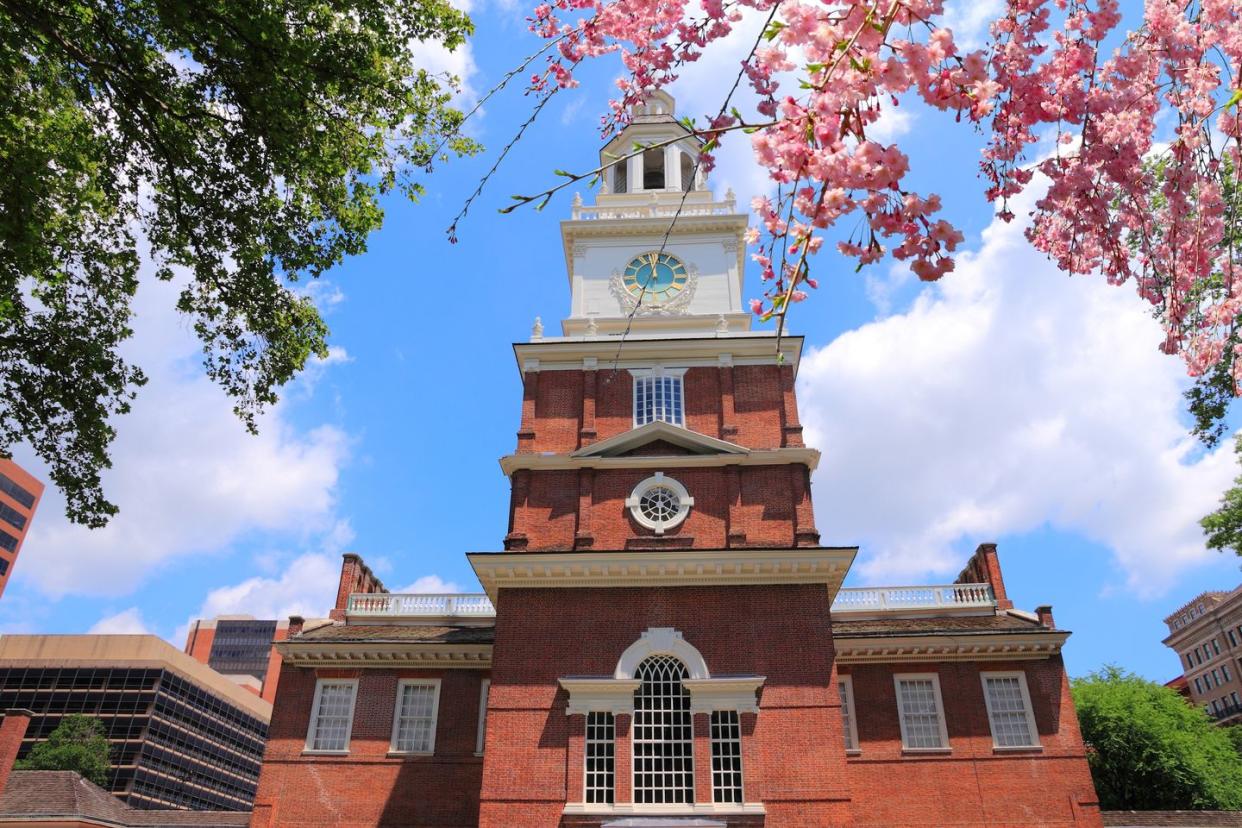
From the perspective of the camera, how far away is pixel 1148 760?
110 ft

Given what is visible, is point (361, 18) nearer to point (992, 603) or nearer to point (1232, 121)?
point (1232, 121)

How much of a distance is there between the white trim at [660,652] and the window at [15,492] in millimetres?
90095

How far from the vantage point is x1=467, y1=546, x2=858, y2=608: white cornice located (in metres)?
20.1

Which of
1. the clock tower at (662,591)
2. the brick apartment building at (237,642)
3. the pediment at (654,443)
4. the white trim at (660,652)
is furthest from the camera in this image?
the brick apartment building at (237,642)

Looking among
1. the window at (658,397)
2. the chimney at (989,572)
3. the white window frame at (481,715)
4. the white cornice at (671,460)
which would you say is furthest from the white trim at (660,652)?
the chimney at (989,572)

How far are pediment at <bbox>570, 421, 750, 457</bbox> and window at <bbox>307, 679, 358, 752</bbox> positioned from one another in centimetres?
1107

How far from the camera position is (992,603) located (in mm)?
27328

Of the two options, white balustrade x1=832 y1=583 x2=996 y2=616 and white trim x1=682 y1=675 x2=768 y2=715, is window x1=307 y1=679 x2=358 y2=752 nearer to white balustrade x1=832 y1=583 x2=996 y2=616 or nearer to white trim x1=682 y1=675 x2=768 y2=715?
white trim x1=682 y1=675 x2=768 y2=715

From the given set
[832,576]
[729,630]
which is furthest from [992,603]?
[729,630]

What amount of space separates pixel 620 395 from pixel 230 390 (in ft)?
37.1

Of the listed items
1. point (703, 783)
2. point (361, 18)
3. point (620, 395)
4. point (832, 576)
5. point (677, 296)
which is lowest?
point (703, 783)

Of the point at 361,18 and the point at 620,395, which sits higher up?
the point at 620,395

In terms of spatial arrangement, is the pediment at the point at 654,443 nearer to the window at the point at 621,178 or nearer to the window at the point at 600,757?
the window at the point at 600,757

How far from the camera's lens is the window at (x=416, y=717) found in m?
25.1
